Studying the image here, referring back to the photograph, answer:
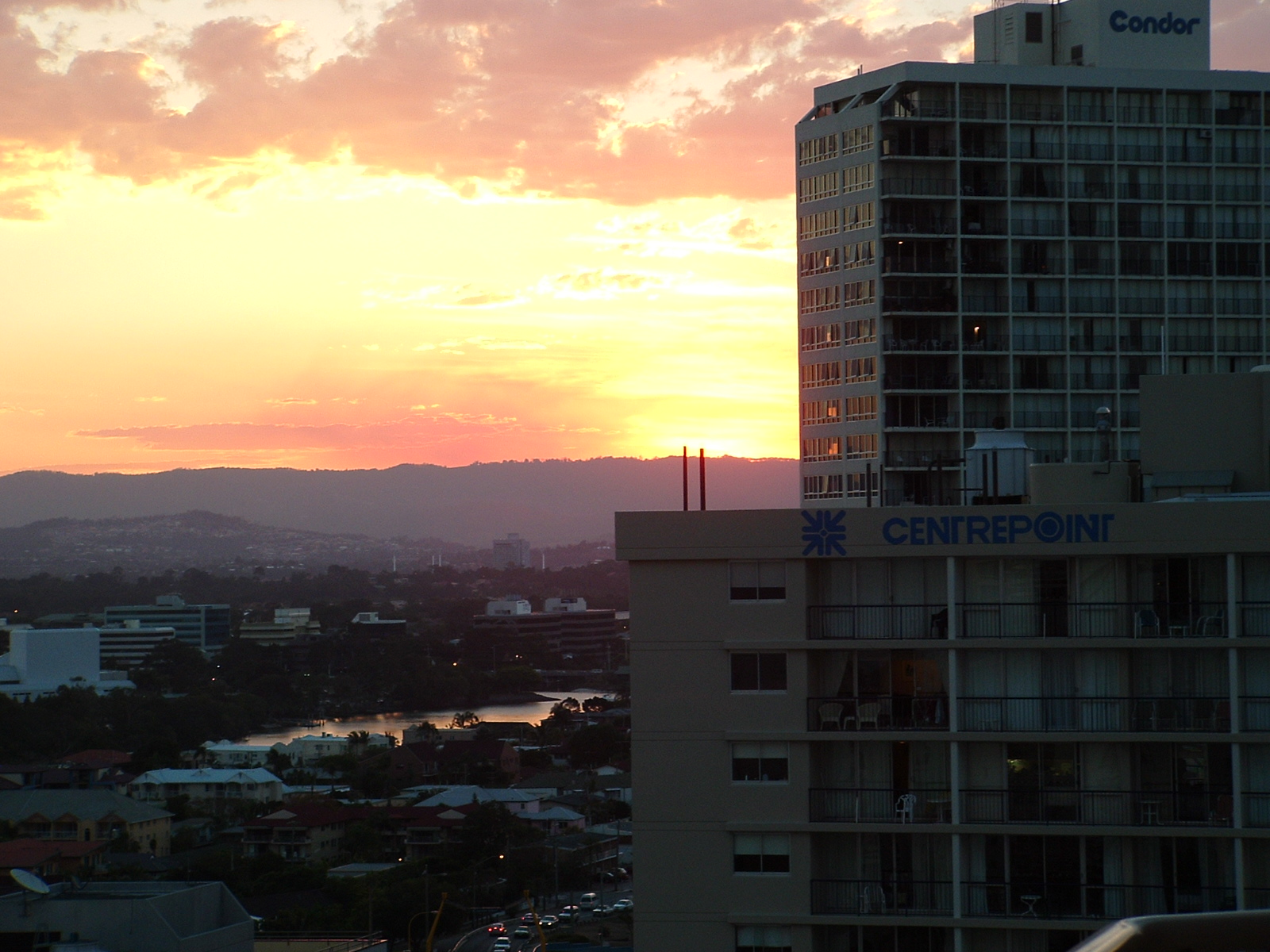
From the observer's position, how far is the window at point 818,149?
62.7 m

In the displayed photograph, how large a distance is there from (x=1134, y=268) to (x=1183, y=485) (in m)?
43.2

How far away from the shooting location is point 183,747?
122938 millimetres

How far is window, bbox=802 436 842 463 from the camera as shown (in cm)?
6312

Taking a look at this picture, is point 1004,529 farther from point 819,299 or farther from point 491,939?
point 819,299

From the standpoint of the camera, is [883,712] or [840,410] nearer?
[883,712]

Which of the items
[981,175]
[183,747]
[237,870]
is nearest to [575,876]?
[237,870]

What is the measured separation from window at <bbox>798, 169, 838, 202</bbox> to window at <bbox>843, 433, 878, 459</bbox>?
31.9 ft

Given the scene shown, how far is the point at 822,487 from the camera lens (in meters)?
63.9

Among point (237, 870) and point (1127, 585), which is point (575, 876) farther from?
point (1127, 585)

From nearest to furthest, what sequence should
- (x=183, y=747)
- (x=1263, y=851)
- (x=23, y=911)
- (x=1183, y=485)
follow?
(x=1263, y=851), (x=1183, y=485), (x=23, y=911), (x=183, y=747)

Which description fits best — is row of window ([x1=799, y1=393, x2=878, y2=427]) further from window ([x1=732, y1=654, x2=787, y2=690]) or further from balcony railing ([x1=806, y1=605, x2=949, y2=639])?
window ([x1=732, y1=654, x2=787, y2=690])

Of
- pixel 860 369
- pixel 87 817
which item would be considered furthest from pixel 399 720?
pixel 860 369

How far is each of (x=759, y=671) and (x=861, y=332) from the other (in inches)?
1798

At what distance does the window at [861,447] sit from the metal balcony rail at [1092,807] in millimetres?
43954
